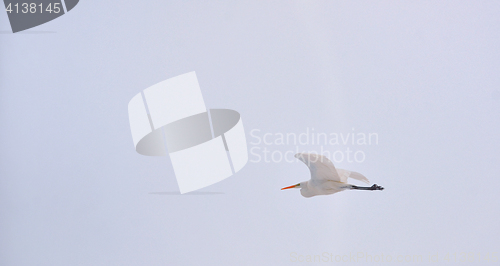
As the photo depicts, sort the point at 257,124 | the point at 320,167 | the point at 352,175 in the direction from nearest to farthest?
the point at 320,167 < the point at 352,175 < the point at 257,124

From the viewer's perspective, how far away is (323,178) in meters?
1.74

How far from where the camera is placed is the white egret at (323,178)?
167 cm

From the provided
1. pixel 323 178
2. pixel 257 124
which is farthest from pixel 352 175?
pixel 257 124

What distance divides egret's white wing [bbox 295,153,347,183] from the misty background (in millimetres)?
166

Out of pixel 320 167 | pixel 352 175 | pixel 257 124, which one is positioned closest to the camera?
pixel 320 167

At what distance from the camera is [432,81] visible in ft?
6.40

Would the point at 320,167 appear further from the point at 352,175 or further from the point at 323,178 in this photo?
the point at 352,175

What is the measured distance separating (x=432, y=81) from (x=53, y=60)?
1625 mm

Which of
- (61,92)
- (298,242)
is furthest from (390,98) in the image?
(61,92)

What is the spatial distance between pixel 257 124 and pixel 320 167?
365mm

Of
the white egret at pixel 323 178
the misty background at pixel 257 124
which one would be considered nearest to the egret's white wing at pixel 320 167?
the white egret at pixel 323 178

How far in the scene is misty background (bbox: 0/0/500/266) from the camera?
6.24ft

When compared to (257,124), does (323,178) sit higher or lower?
lower

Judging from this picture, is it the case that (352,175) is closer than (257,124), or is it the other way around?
(352,175)
